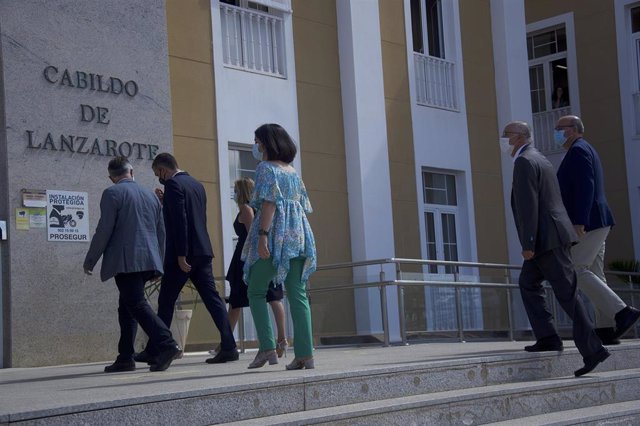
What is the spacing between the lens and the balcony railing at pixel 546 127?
23.8 m

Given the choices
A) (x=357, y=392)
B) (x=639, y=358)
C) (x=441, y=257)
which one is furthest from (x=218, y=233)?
(x=357, y=392)

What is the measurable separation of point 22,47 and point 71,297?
2960 millimetres

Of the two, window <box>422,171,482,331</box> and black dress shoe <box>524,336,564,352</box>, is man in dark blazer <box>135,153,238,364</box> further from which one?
window <box>422,171,482,331</box>

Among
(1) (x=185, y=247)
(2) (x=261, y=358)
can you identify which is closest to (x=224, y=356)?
(1) (x=185, y=247)

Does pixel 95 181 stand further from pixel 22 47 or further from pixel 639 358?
pixel 639 358

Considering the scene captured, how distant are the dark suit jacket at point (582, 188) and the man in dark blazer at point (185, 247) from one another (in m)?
3.24

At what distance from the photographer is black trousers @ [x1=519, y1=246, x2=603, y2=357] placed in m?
7.95

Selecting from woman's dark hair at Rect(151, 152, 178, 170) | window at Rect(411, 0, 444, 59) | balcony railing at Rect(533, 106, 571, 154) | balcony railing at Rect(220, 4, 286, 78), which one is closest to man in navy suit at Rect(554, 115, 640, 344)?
woman's dark hair at Rect(151, 152, 178, 170)

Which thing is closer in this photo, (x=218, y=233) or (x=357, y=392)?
(x=357, y=392)

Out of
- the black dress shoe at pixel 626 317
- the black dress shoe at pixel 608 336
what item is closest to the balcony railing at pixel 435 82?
the black dress shoe at pixel 608 336

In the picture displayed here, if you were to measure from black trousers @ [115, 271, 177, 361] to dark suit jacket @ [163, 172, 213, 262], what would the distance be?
60 cm

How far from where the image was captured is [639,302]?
1803 centimetres

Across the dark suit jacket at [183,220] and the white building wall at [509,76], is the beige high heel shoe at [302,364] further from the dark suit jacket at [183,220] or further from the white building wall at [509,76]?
the white building wall at [509,76]

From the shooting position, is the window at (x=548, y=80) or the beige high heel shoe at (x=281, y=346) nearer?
the beige high heel shoe at (x=281, y=346)
